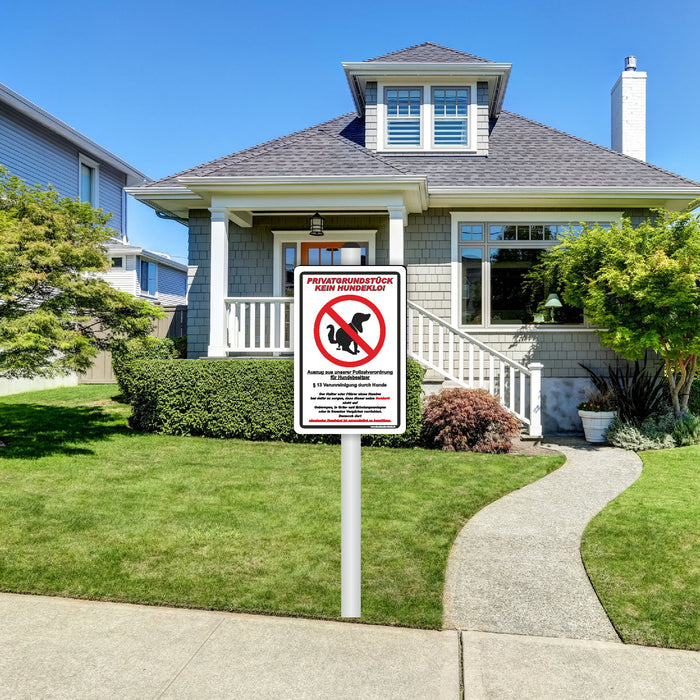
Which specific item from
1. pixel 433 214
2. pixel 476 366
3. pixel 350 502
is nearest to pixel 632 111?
pixel 433 214

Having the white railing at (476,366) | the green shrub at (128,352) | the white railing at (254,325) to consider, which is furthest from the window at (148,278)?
the white railing at (476,366)

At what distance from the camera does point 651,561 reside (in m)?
4.38

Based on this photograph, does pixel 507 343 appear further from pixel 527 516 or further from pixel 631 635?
pixel 631 635

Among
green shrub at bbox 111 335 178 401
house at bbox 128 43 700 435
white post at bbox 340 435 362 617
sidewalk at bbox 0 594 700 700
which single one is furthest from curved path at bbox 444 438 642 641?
green shrub at bbox 111 335 178 401

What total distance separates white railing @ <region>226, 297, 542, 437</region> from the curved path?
2188 millimetres

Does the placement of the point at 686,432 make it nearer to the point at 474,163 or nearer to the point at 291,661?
the point at 474,163

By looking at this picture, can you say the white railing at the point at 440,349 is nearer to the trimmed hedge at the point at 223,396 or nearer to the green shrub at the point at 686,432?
the trimmed hedge at the point at 223,396

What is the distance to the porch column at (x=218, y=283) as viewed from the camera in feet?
32.6

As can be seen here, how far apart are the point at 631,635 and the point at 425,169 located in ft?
31.3

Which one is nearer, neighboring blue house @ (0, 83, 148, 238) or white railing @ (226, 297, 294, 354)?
white railing @ (226, 297, 294, 354)

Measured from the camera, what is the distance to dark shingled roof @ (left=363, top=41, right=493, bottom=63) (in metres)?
11.8

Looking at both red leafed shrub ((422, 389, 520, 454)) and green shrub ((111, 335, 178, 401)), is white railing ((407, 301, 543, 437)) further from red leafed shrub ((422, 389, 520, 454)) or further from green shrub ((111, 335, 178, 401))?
green shrub ((111, 335, 178, 401))

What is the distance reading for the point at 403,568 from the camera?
4.18 meters

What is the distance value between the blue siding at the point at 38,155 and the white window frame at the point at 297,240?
628cm
